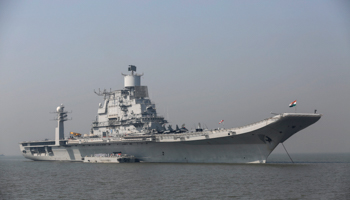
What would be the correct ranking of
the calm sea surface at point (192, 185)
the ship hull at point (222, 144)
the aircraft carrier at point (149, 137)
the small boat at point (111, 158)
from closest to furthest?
the calm sea surface at point (192, 185) → the ship hull at point (222, 144) → the aircraft carrier at point (149, 137) → the small boat at point (111, 158)

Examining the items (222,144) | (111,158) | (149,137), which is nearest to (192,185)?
(222,144)

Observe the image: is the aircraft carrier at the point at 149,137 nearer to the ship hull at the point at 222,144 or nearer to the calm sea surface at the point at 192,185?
the ship hull at the point at 222,144

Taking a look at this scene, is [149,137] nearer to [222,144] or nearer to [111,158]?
[111,158]

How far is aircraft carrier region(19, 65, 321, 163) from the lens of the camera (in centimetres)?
2811

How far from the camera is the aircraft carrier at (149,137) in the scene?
28.1 metres

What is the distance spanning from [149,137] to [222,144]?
7109 millimetres

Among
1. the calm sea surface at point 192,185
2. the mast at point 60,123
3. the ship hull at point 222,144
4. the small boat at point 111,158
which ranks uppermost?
the mast at point 60,123

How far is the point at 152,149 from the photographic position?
34.3m

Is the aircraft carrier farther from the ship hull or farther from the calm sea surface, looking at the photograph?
the calm sea surface

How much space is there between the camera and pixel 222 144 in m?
30.3

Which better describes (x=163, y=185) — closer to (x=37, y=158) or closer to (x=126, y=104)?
(x=126, y=104)

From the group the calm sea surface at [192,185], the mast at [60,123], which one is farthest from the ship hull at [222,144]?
the mast at [60,123]

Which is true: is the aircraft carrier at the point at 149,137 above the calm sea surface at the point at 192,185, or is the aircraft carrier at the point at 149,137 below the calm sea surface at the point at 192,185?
above

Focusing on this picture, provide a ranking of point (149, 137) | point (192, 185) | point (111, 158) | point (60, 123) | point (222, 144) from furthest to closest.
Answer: point (60, 123)
point (111, 158)
point (149, 137)
point (222, 144)
point (192, 185)
